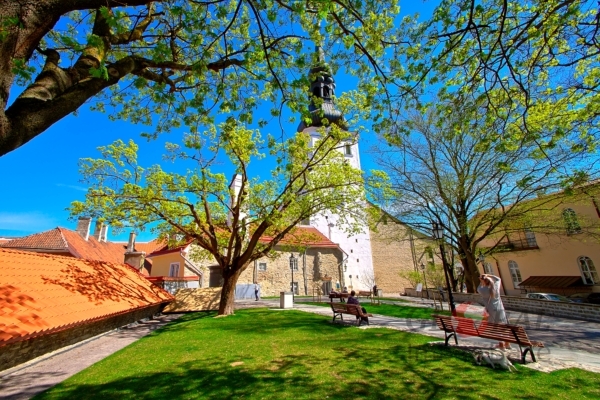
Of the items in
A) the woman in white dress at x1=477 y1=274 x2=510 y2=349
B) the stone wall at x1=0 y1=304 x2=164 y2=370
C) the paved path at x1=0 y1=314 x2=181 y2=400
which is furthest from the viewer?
the woman in white dress at x1=477 y1=274 x2=510 y2=349

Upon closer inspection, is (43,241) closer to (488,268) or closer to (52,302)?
(52,302)

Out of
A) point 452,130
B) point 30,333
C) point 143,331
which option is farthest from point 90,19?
point 143,331

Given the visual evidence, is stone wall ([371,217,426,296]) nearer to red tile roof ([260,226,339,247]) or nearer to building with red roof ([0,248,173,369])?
red tile roof ([260,226,339,247])

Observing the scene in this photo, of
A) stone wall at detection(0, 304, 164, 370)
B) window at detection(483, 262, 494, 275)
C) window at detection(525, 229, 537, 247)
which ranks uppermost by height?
window at detection(525, 229, 537, 247)

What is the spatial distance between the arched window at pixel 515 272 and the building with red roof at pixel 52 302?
95.2 feet

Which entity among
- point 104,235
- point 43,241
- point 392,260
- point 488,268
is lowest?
point 488,268

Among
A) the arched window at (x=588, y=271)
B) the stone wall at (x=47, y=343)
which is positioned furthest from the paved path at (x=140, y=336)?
the arched window at (x=588, y=271)

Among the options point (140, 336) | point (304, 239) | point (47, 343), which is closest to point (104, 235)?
point (304, 239)

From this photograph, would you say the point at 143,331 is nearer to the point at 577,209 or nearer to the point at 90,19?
the point at 90,19

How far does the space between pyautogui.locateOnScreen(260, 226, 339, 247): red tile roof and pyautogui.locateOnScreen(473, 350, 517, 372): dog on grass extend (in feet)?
37.3

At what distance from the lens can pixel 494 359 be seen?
212 inches

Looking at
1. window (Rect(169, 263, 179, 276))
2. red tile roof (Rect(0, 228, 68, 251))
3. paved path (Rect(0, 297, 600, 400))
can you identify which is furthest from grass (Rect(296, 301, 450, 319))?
red tile roof (Rect(0, 228, 68, 251))

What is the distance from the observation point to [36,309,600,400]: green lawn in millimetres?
4371

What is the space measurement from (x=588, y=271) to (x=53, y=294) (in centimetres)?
3043
